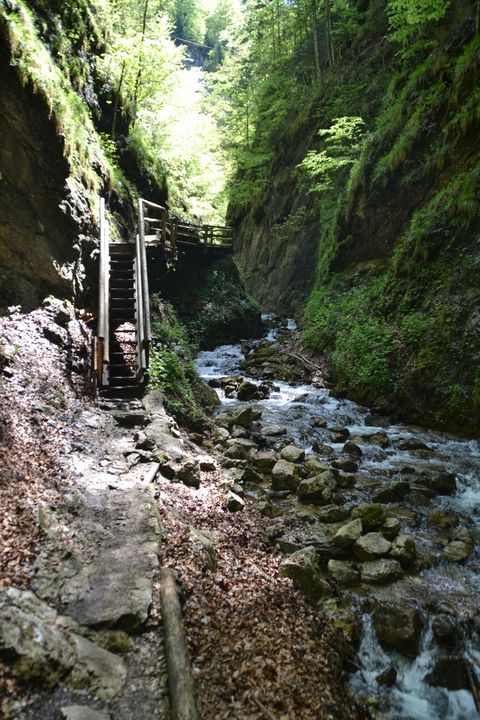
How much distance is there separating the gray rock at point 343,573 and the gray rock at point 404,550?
A: 0.59 m

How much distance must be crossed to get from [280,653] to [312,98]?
29047 millimetres

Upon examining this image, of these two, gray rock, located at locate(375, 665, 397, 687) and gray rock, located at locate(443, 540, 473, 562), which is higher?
gray rock, located at locate(443, 540, 473, 562)

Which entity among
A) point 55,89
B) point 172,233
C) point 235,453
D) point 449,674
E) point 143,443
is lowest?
point 449,674

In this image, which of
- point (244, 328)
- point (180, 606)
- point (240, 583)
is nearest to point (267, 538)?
point (240, 583)

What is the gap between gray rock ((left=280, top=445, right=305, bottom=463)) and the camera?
8219mm

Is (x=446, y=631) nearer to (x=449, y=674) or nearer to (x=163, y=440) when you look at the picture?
(x=449, y=674)

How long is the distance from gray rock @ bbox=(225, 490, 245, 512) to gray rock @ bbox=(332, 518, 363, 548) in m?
1.36

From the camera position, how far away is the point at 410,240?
12.6 metres

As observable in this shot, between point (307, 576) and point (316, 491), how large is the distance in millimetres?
2241

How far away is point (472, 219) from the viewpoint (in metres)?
10.5

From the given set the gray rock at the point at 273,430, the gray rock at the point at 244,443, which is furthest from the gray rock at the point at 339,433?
the gray rock at the point at 244,443

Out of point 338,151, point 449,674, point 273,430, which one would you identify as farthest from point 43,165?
point 338,151

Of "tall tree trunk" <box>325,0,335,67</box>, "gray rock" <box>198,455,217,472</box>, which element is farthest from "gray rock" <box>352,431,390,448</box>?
"tall tree trunk" <box>325,0,335,67</box>

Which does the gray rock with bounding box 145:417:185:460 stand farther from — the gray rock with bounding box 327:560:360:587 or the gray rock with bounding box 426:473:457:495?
the gray rock with bounding box 426:473:457:495
